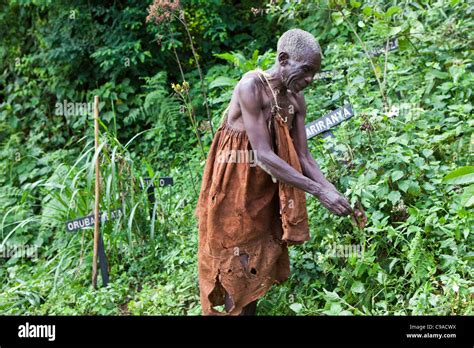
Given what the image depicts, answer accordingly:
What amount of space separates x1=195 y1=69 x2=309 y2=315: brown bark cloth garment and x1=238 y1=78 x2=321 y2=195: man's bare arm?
0.13 metres

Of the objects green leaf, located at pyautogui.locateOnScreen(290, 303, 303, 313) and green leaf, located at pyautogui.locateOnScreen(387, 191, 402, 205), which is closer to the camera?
green leaf, located at pyautogui.locateOnScreen(290, 303, 303, 313)

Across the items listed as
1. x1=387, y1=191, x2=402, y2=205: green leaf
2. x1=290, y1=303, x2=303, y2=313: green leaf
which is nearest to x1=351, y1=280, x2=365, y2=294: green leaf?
x1=290, y1=303, x2=303, y2=313: green leaf

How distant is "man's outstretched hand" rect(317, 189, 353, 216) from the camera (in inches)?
147

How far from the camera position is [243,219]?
394 centimetres

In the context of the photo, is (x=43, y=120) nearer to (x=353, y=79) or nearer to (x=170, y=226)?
(x=170, y=226)

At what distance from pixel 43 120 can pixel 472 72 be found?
5033 mm

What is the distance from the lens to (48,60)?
8.34 m

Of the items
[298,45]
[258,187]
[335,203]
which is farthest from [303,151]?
[298,45]

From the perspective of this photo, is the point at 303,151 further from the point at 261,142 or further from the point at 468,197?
the point at 468,197

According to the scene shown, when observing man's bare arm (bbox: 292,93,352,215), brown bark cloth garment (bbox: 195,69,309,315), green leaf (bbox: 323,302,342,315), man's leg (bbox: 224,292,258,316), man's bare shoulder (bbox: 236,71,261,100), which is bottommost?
green leaf (bbox: 323,302,342,315)

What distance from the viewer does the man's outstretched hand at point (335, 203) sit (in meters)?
3.72

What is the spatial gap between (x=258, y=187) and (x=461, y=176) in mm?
1323

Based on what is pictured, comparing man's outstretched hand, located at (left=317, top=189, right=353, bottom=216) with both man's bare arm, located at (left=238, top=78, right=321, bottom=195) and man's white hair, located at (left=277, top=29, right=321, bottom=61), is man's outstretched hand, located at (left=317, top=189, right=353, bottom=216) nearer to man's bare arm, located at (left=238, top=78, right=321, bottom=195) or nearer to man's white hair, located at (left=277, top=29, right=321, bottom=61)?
man's bare arm, located at (left=238, top=78, right=321, bottom=195)

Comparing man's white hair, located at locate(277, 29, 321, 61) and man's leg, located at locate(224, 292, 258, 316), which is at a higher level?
man's white hair, located at locate(277, 29, 321, 61)
